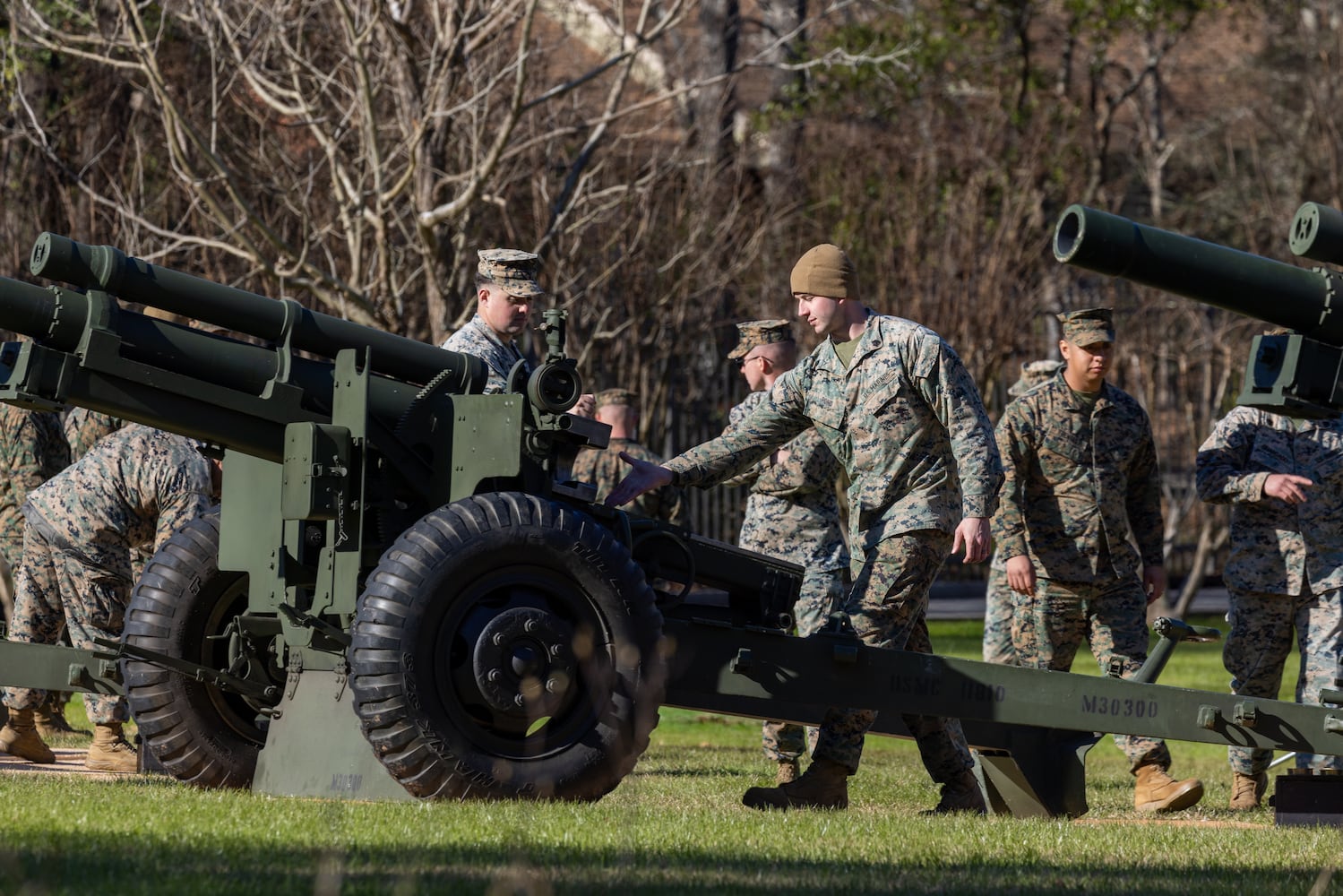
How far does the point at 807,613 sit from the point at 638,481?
2.45m

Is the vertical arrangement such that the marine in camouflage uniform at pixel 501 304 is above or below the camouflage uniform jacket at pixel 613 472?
above

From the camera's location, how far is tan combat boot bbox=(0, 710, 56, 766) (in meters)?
9.38

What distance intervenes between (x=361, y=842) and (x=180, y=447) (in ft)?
14.0

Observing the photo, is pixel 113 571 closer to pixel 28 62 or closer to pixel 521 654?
pixel 521 654

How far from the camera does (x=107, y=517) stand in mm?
9500

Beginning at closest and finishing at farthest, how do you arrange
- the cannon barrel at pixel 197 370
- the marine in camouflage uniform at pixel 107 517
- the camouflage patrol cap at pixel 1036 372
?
1. the cannon barrel at pixel 197 370
2. the marine in camouflage uniform at pixel 107 517
3. the camouflage patrol cap at pixel 1036 372

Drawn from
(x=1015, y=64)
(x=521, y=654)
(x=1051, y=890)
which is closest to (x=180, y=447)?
(x=521, y=654)

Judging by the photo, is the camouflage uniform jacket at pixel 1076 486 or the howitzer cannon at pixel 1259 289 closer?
the howitzer cannon at pixel 1259 289

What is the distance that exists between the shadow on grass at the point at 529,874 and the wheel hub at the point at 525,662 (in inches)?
41.7

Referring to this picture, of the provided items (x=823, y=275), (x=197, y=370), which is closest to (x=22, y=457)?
(x=197, y=370)

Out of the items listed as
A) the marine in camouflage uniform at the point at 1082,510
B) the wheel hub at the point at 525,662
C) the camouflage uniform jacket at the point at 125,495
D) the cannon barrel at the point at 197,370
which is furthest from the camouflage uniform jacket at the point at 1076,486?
the camouflage uniform jacket at the point at 125,495

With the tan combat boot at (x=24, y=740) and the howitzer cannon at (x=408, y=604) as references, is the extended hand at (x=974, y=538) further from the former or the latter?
the tan combat boot at (x=24, y=740)

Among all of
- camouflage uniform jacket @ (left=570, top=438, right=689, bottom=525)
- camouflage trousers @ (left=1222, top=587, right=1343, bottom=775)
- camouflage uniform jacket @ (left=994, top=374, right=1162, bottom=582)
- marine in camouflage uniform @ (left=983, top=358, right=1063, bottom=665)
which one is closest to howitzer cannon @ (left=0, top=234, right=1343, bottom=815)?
camouflage uniform jacket @ (left=994, top=374, right=1162, bottom=582)

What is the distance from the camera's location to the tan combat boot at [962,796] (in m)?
8.16
